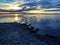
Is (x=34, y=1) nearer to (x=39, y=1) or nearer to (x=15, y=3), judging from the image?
(x=39, y=1)

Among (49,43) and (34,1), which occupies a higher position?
(34,1)

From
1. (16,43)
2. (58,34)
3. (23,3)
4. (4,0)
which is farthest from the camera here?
(23,3)

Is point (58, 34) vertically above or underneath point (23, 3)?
underneath

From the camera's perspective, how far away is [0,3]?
10109 mm

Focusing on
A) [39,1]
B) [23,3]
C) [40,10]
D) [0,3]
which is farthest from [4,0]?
[40,10]

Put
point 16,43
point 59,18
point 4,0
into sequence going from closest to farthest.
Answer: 1. point 16,43
2. point 4,0
3. point 59,18

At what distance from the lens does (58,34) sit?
25.4 ft

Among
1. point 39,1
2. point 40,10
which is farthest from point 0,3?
point 40,10

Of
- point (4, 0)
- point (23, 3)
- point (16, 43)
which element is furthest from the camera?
point (23, 3)

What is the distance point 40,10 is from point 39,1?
1550mm

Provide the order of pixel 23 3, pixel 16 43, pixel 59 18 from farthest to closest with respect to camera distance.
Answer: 1. pixel 59 18
2. pixel 23 3
3. pixel 16 43

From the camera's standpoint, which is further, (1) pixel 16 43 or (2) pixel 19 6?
(2) pixel 19 6

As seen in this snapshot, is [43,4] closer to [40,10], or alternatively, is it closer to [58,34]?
[40,10]

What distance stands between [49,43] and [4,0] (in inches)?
178
